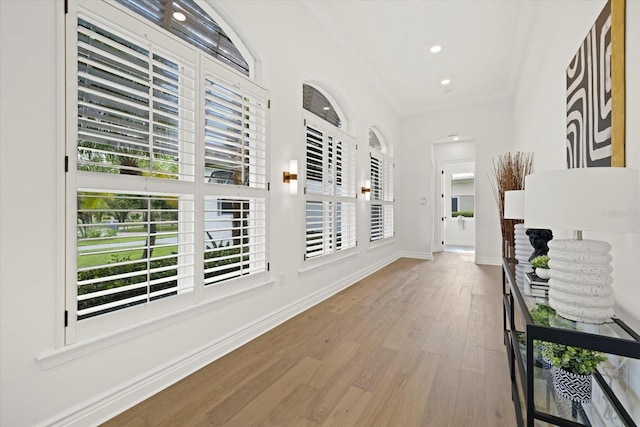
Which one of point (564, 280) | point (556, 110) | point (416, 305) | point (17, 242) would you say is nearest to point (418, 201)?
point (416, 305)

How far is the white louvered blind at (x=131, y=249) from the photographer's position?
1532 mm

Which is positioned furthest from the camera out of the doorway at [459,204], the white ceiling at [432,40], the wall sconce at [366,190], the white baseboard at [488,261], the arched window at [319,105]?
the doorway at [459,204]

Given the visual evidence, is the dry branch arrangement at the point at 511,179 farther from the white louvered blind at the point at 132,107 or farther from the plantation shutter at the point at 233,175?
the white louvered blind at the point at 132,107

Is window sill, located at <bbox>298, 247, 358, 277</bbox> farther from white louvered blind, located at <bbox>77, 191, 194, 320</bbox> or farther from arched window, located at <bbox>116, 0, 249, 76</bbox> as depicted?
arched window, located at <bbox>116, 0, 249, 76</bbox>

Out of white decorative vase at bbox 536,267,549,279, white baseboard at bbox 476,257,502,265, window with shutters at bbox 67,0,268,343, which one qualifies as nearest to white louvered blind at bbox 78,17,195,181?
window with shutters at bbox 67,0,268,343

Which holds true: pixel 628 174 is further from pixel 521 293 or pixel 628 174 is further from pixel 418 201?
pixel 418 201

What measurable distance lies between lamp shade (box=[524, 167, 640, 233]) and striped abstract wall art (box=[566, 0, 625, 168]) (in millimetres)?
450

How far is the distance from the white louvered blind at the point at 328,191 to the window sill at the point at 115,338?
1.46 meters

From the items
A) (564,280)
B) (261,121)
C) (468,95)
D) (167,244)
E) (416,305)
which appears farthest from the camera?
(468,95)

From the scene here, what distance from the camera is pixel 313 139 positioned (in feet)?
11.3

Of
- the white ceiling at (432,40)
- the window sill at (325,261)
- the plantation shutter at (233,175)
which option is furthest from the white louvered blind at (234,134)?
the white ceiling at (432,40)

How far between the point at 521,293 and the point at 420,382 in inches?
33.5

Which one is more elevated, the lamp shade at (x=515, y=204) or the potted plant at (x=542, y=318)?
the lamp shade at (x=515, y=204)

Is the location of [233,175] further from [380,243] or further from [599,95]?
[380,243]
